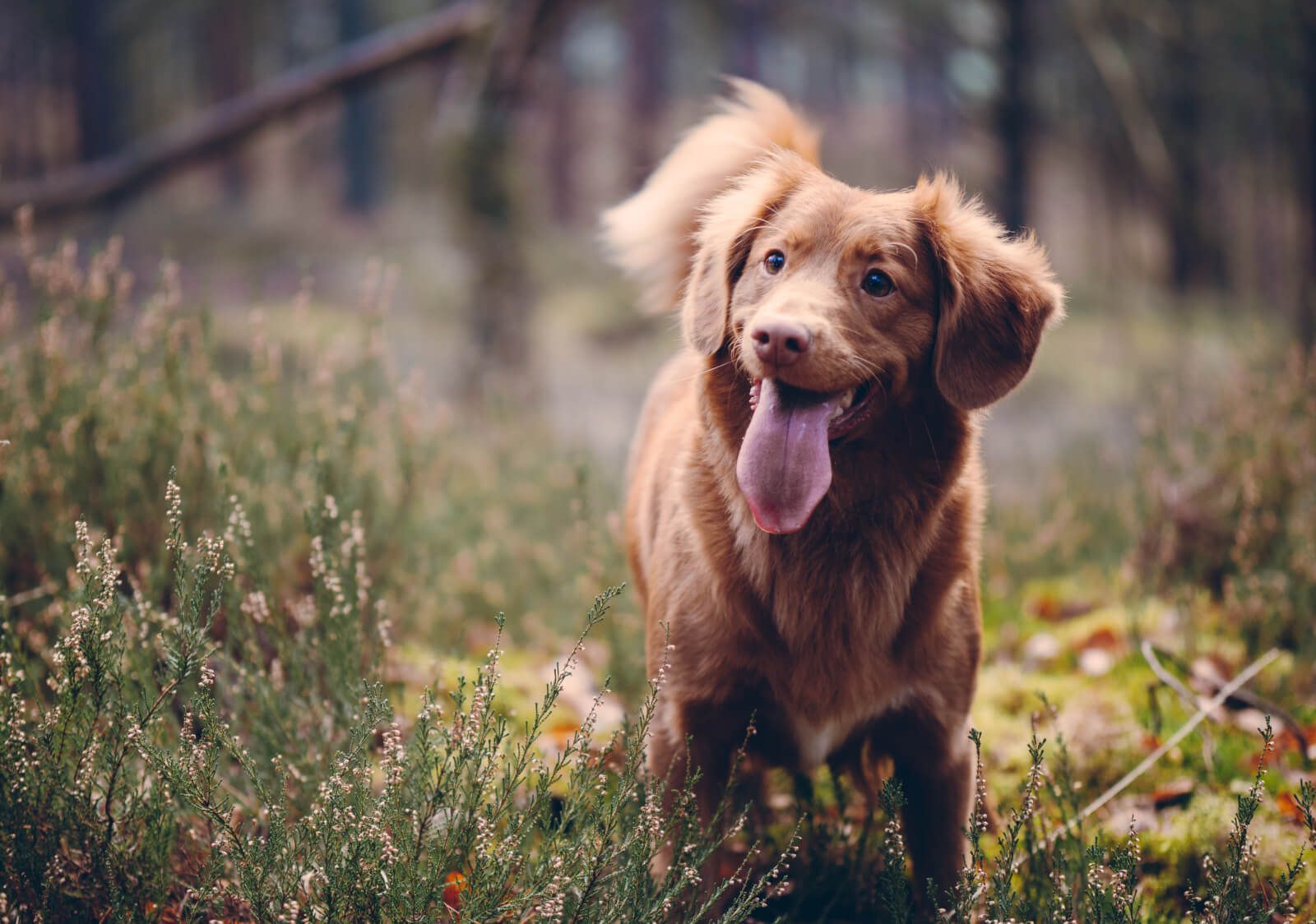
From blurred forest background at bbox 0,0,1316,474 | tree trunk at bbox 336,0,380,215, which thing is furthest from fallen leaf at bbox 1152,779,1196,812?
tree trunk at bbox 336,0,380,215

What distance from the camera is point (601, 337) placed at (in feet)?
47.3

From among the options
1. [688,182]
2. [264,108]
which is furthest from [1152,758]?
[264,108]

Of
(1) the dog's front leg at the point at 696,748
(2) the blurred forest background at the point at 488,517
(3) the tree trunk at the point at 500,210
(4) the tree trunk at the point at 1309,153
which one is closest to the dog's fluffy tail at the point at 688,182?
(2) the blurred forest background at the point at 488,517

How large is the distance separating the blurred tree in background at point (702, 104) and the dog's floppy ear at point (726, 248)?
2.00 ft

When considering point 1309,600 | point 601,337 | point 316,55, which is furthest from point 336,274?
point 1309,600

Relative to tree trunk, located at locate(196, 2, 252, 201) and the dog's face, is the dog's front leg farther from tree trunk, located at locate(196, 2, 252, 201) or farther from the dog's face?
tree trunk, located at locate(196, 2, 252, 201)

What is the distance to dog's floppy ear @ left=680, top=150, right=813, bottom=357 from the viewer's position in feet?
7.62

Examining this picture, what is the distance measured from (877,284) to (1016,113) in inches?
450

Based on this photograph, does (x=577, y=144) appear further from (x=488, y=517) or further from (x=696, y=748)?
(x=696, y=748)

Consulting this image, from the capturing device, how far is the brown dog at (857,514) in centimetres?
210

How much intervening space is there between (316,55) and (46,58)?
803 centimetres

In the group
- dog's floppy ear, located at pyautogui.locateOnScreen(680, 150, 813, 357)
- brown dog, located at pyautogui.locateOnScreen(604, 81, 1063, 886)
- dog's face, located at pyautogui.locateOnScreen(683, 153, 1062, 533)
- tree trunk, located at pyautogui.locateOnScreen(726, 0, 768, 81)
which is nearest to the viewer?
dog's face, located at pyautogui.locateOnScreen(683, 153, 1062, 533)

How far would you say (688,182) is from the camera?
298 cm

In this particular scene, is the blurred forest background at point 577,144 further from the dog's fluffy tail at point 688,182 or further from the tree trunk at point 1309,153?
the dog's fluffy tail at point 688,182
